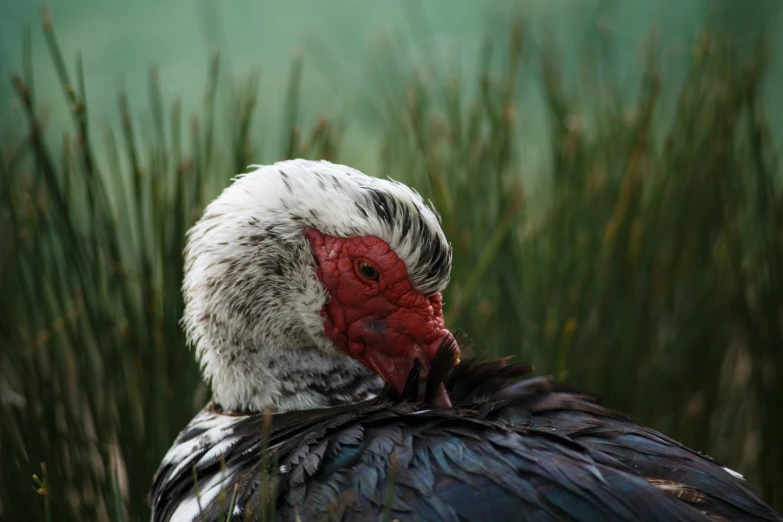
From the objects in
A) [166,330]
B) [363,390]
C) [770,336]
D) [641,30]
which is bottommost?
[770,336]

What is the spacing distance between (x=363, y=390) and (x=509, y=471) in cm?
47

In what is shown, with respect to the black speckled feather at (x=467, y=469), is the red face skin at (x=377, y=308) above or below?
above

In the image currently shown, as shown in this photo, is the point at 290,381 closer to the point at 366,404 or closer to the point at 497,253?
the point at 366,404

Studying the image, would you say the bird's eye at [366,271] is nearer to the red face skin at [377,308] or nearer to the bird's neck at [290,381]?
the red face skin at [377,308]

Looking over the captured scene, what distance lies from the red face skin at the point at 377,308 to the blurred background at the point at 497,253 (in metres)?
0.47

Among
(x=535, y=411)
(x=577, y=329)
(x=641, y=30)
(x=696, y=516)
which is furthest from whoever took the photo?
(x=641, y=30)

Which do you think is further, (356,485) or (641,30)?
(641,30)

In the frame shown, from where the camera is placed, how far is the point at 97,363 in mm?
2158

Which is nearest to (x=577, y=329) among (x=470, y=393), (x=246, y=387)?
(x=470, y=393)

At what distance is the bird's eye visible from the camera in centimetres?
153

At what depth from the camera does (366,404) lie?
1.50m

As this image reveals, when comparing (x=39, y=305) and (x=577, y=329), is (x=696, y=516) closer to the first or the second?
(x=577, y=329)

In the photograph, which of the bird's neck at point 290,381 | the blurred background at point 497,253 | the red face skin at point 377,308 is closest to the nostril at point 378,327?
the red face skin at point 377,308

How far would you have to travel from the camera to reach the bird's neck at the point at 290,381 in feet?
5.22
